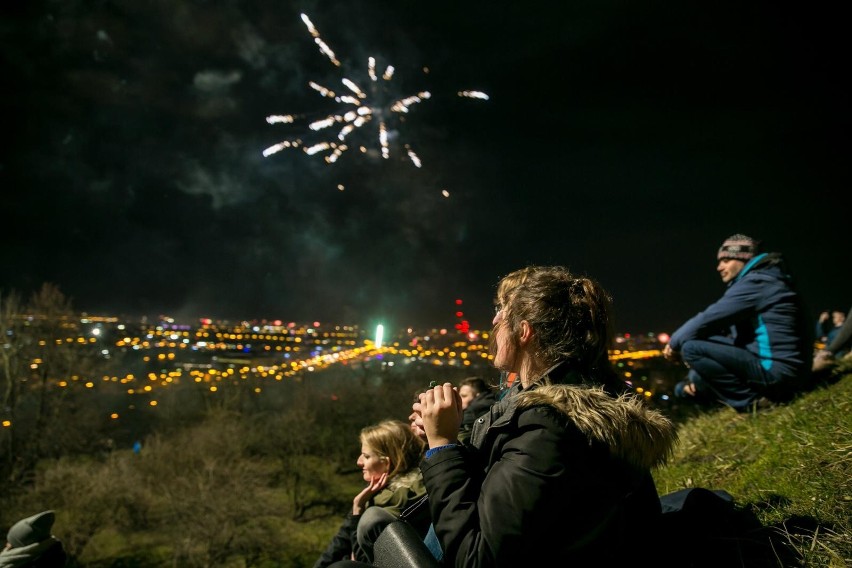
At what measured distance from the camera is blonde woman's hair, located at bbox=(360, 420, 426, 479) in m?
3.84

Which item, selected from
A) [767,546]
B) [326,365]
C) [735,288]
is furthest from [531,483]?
[326,365]

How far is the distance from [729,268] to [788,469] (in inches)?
87.5

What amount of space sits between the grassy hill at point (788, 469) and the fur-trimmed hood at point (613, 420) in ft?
2.94

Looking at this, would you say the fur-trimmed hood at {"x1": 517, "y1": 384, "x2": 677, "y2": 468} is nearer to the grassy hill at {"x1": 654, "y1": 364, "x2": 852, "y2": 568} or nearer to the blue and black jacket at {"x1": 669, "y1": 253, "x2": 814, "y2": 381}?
the grassy hill at {"x1": 654, "y1": 364, "x2": 852, "y2": 568}

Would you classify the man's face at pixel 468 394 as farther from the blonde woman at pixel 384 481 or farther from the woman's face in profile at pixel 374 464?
the woman's face in profile at pixel 374 464

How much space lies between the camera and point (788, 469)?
3.15 meters

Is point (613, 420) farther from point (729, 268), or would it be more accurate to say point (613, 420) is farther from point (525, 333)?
point (729, 268)

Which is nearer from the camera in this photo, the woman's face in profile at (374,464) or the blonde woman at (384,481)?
the blonde woman at (384,481)

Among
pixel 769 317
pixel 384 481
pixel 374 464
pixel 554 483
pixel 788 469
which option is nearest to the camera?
pixel 554 483

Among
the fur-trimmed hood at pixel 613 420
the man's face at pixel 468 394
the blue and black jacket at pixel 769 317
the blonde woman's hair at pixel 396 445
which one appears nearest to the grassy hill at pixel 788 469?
the blue and black jacket at pixel 769 317

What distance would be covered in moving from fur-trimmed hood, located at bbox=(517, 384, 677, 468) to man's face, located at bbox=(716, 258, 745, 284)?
132 inches

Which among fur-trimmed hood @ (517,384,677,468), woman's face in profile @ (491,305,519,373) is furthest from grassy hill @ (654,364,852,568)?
woman's face in profile @ (491,305,519,373)

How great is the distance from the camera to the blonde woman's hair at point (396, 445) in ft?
12.6

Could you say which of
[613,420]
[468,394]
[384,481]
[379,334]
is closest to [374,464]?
[384,481]
